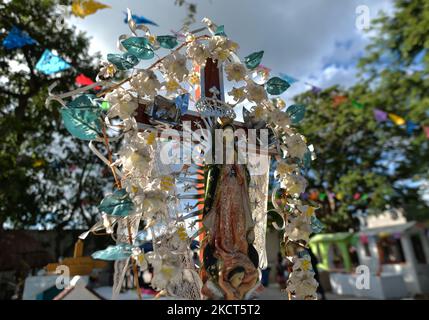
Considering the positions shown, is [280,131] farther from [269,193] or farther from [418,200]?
[418,200]

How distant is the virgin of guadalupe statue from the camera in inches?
92.2

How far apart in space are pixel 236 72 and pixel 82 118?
1.33 meters

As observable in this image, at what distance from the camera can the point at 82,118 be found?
2.26 m

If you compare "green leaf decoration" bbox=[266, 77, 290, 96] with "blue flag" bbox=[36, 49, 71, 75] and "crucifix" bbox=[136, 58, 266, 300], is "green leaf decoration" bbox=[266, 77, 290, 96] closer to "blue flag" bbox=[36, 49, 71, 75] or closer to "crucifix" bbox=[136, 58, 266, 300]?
→ "crucifix" bbox=[136, 58, 266, 300]

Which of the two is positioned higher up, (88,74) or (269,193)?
(88,74)

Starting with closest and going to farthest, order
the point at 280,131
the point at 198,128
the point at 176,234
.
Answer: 1. the point at 176,234
2. the point at 198,128
3. the point at 280,131

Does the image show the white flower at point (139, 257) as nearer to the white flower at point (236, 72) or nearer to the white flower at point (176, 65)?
the white flower at point (176, 65)

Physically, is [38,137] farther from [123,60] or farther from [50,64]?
[123,60]

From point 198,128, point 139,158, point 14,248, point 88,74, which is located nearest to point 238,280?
point 139,158

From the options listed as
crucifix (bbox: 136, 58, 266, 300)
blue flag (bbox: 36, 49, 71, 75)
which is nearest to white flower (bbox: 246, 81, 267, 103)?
crucifix (bbox: 136, 58, 266, 300)

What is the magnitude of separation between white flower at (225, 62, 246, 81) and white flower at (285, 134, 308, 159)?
714 mm

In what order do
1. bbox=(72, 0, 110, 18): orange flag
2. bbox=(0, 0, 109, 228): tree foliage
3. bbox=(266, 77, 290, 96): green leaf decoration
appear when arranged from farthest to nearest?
1. bbox=(0, 0, 109, 228): tree foliage
2. bbox=(72, 0, 110, 18): orange flag
3. bbox=(266, 77, 290, 96): green leaf decoration

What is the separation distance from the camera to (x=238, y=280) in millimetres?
2359
